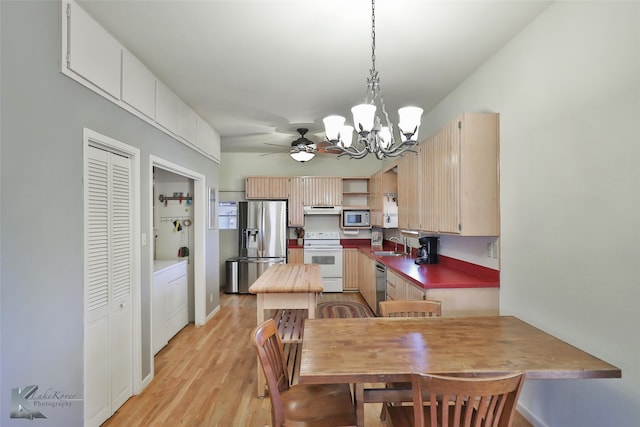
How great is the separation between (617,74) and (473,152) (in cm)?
99

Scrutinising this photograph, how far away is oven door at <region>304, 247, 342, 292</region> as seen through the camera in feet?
18.5

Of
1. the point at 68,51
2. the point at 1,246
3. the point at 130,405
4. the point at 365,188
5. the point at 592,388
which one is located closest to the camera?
the point at 1,246

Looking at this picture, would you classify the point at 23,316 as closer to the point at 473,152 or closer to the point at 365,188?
the point at 473,152

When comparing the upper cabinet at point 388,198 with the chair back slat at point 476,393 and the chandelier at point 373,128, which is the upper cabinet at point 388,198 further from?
the chair back slat at point 476,393

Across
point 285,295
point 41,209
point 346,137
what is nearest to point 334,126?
point 346,137

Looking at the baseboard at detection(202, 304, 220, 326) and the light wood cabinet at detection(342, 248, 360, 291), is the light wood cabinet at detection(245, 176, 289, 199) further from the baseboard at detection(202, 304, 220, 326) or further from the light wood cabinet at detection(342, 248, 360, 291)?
the baseboard at detection(202, 304, 220, 326)

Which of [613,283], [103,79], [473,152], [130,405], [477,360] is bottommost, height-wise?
[130,405]

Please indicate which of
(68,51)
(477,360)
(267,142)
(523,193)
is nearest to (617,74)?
(523,193)

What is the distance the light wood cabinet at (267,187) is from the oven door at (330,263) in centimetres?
128

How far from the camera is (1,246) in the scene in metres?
1.35

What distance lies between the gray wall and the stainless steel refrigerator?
363 cm

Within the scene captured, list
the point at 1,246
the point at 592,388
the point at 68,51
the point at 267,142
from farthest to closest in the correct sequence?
1. the point at 267,142
2. the point at 68,51
3. the point at 592,388
4. the point at 1,246

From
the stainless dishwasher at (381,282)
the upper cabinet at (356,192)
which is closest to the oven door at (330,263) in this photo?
the upper cabinet at (356,192)

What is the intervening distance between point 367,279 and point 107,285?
361 centimetres
